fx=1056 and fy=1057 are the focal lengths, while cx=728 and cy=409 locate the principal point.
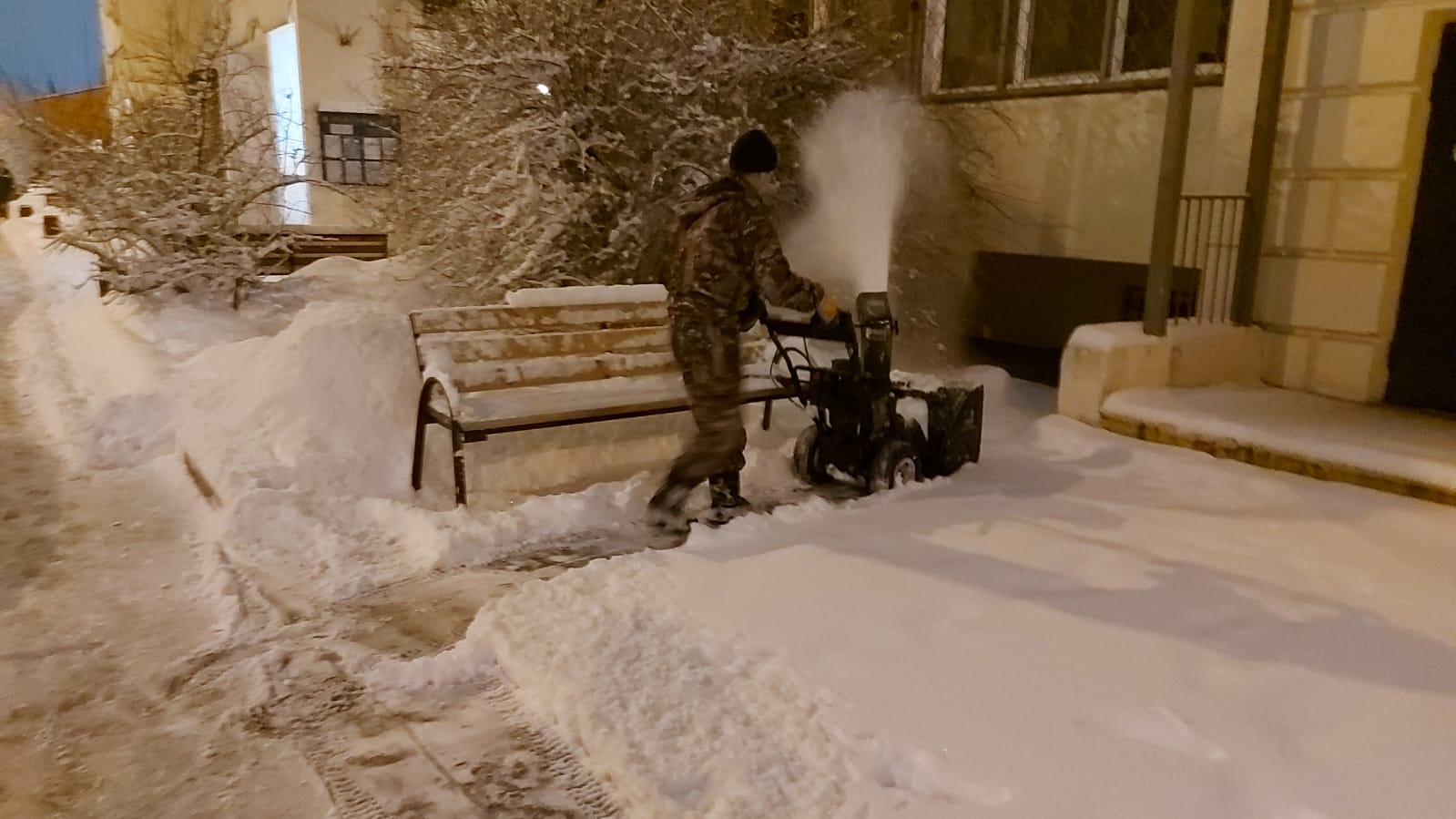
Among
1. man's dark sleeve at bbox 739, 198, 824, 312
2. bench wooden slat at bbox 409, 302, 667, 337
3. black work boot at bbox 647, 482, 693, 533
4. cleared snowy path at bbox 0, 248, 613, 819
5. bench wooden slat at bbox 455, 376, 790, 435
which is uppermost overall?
man's dark sleeve at bbox 739, 198, 824, 312

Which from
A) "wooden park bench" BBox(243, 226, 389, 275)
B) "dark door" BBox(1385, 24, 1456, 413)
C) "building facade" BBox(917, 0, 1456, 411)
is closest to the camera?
"dark door" BBox(1385, 24, 1456, 413)

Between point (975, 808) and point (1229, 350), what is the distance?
557 centimetres

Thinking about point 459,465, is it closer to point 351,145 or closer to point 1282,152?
point 1282,152

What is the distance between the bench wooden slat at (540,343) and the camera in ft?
20.1

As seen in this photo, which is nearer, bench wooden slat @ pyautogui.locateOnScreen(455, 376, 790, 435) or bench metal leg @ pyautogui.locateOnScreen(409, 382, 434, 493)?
bench wooden slat @ pyautogui.locateOnScreen(455, 376, 790, 435)

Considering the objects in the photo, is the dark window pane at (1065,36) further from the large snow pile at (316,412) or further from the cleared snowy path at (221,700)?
the cleared snowy path at (221,700)

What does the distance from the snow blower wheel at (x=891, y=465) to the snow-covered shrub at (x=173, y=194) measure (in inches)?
279

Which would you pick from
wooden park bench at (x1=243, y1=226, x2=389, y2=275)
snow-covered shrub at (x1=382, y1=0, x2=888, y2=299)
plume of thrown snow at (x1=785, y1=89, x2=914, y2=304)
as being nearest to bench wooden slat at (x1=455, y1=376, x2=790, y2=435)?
snow-covered shrub at (x1=382, y1=0, x2=888, y2=299)

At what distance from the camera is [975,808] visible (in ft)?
9.98

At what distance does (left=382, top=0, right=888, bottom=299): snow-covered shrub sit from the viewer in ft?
27.1

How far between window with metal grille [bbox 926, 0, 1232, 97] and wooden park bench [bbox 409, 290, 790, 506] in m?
4.29

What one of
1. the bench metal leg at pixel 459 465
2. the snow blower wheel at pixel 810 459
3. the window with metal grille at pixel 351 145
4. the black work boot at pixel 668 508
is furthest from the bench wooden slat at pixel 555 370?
the window with metal grille at pixel 351 145

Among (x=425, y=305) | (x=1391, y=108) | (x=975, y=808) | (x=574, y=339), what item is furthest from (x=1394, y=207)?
(x=425, y=305)

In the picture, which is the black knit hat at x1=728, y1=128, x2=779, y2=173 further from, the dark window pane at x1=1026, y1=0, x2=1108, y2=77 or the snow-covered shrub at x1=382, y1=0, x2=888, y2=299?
the dark window pane at x1=1026, y1=0, x2=1108, y2=77
